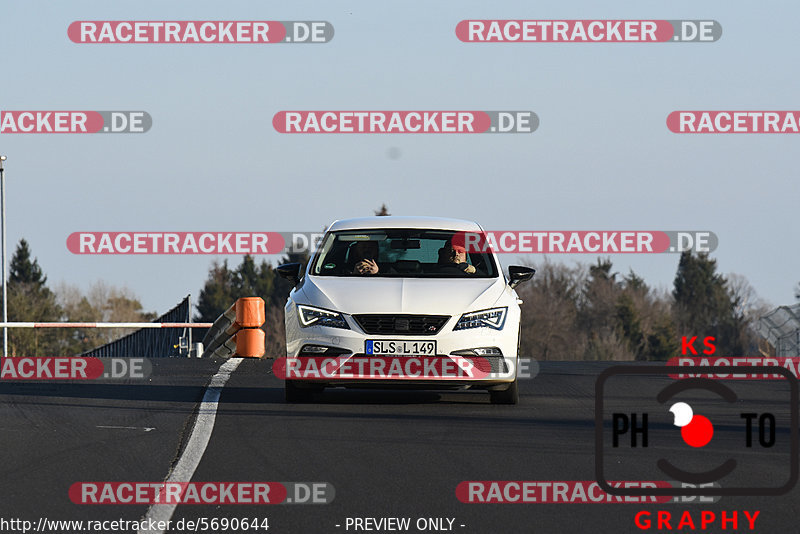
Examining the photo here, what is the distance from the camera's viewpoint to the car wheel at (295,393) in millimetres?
12195

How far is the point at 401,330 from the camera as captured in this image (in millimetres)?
11633

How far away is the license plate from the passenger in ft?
4.52

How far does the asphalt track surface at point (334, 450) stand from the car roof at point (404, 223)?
1.74 meters

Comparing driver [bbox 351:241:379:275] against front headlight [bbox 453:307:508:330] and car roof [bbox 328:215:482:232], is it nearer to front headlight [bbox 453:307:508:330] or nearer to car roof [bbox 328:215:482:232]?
car roof [bbox 328:215:482:232]

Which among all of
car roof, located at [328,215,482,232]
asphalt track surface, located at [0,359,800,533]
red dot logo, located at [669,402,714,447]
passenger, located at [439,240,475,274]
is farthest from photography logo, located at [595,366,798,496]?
car roof, located at [328,215,482,232]

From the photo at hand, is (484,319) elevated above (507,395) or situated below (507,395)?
above

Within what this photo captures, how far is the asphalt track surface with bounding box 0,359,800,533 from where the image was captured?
279 inches

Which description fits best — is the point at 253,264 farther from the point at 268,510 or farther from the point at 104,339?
the point at 268,510

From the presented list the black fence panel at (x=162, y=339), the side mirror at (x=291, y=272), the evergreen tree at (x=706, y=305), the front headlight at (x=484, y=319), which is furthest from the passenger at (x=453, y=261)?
the evergreen tree at (x=706, y=305)

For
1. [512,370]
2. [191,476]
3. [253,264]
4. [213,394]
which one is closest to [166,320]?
[213,394]

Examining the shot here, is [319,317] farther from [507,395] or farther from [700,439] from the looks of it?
[700,439]

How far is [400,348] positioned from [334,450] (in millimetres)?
2483

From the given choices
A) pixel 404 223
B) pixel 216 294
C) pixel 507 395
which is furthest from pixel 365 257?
pixel 216 294

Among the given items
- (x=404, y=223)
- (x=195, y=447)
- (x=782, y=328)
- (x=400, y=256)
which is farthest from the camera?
(x=782, y=328)
